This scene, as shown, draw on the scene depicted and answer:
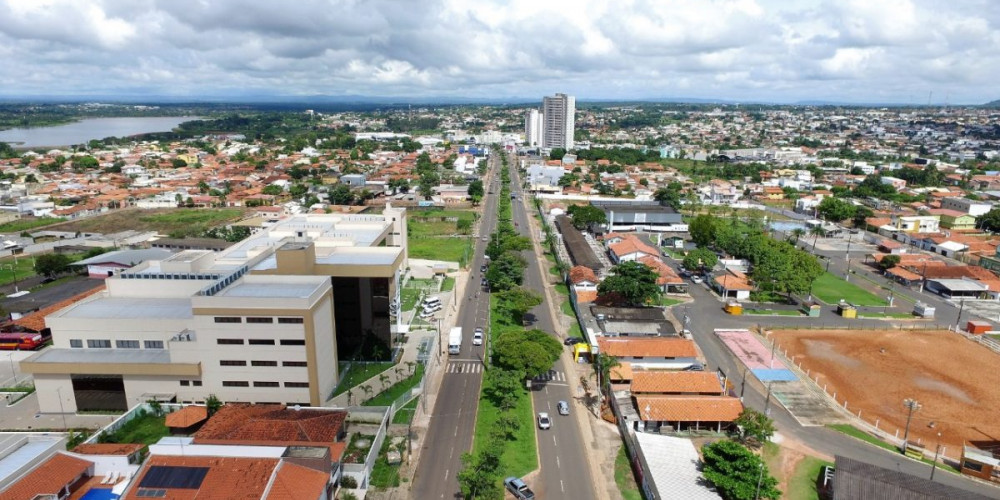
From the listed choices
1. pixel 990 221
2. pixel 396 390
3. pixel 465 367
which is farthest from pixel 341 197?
pixel 990 221

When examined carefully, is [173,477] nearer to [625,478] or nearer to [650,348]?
[625,478]

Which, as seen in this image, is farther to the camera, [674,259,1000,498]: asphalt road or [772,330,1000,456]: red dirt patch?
[772,330,1000,456]: red dirt patch

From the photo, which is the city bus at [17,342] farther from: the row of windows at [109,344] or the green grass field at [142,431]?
the green grass field at [142,431]

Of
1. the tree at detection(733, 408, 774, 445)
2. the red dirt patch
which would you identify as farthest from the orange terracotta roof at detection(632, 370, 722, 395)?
the red dirt patch

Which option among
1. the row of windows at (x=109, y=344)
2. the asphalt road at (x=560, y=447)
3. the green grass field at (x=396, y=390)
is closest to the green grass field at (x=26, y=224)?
the row of windows at (x=109, y=344)

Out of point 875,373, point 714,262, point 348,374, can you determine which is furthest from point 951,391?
point 348,374

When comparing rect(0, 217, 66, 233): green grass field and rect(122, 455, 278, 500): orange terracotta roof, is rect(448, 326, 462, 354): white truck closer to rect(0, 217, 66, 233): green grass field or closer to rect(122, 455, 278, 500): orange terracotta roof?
rect(122, 455, 278, 500): orange terracotta roof
